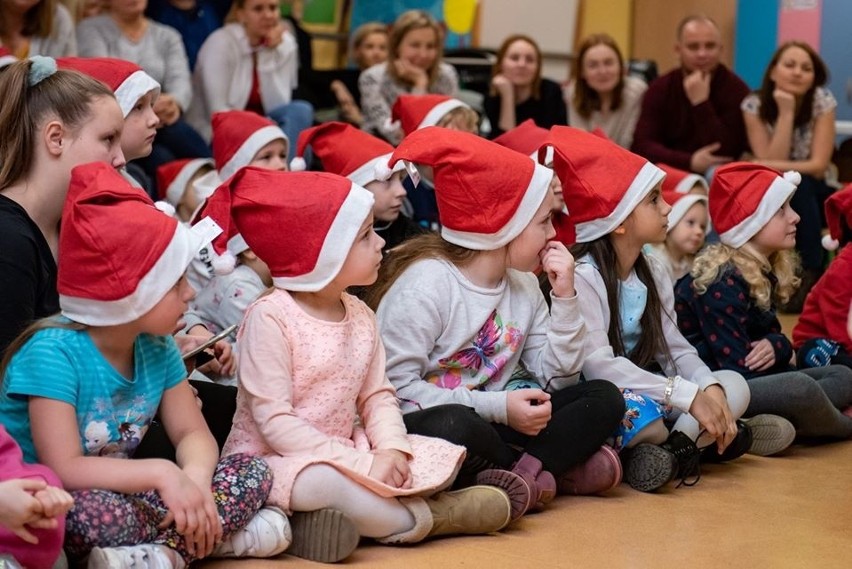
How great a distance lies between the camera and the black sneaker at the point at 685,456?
268 cm

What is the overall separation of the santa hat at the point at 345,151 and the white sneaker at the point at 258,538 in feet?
5.00

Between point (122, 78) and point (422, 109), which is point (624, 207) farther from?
point (422, 109)

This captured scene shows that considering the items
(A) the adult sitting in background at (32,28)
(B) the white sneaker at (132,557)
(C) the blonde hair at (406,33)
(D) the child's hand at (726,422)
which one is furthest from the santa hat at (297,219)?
(C) the blonde hair at (406,33)

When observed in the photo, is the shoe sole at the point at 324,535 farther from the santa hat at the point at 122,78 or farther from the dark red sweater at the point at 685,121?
the dark red sweater at the point at 685,121

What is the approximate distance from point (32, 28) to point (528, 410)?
109 inches

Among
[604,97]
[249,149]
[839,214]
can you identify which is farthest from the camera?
[604,97]

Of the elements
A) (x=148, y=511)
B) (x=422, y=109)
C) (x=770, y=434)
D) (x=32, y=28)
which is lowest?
(x=770, y=434)

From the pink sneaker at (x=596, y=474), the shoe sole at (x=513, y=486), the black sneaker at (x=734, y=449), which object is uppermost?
the shoe sole at (x=513, y=486)

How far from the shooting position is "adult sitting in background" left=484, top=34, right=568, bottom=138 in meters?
5.62

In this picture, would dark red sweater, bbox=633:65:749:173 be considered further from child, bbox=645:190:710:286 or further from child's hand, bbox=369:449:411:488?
child's hand, bbox=369:449:411:488

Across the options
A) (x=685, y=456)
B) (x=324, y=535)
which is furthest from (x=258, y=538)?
(x=685, y=456)

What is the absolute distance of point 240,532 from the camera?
2047 millimetres

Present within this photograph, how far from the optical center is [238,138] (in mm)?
3725

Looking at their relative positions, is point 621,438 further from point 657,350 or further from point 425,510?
point 425,510
